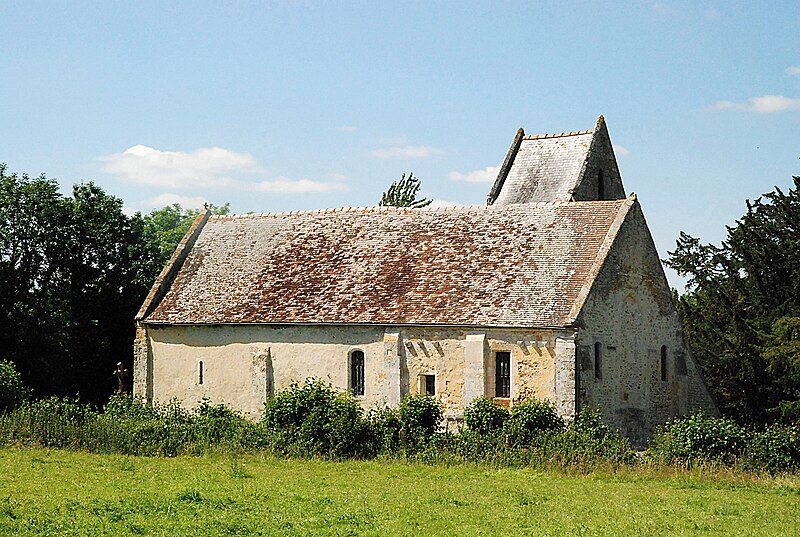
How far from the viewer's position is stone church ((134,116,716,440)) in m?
33.4

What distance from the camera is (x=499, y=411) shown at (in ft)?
103

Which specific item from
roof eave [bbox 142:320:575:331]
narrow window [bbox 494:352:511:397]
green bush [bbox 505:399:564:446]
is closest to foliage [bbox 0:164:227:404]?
roof eave [bbox 142:320:575:331]

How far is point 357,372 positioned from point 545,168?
13570 millimetres

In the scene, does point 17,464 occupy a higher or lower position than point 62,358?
lower

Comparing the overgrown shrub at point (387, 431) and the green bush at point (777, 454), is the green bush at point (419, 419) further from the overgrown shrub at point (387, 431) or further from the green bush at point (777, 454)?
the green bush at point (777, 454)

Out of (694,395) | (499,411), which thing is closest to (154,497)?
(499,411)

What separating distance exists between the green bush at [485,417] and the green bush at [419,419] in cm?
98

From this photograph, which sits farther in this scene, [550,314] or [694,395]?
[694,395]

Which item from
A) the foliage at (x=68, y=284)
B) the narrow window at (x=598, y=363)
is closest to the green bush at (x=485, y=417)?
the narrow window at (x=598, y=363)

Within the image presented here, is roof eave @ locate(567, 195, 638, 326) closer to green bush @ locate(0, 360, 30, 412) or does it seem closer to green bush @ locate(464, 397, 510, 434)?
green bush @ locate(464, 397, 510, 434)

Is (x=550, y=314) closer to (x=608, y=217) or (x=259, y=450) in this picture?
(x=608, y=217)

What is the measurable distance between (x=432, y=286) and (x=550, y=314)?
481 cm

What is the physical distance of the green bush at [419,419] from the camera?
2972cm

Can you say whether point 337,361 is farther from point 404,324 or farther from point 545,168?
point 545,168
